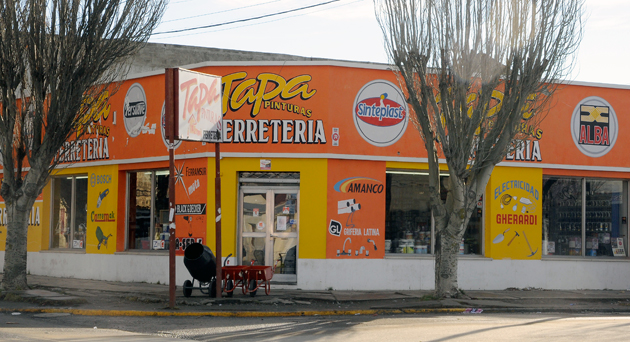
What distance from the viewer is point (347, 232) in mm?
15102

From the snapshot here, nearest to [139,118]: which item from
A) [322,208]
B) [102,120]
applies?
[102,120]

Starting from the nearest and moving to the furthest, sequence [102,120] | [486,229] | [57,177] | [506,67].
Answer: [506,67]
[486,229]
[102,120]
[57,177]

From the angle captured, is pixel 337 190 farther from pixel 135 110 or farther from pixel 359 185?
pixel 135 110

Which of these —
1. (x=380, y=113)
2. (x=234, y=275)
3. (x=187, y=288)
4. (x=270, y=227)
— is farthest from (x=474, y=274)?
(x=187, y=288)

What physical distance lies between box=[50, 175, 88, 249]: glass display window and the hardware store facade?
0.30 meters

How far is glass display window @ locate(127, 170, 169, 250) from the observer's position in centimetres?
1664

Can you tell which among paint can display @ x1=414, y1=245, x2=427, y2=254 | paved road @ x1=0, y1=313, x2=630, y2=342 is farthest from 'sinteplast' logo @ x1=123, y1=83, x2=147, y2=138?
paint can display @ x1=414, y1=245, x2=427, y2=254

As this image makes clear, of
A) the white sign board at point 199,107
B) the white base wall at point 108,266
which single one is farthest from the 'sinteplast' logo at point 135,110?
the white sign board at point 199,107

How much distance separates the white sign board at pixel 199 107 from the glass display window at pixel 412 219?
16.5 ft

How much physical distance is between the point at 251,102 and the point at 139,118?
11.2ft

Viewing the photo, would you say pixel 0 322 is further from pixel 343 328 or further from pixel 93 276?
pixel 93 276

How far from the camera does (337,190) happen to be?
15.1 m

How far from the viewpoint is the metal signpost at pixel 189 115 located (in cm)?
1182

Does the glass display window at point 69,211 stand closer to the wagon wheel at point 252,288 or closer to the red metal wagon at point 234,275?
the red metal wagon at point 234,275
